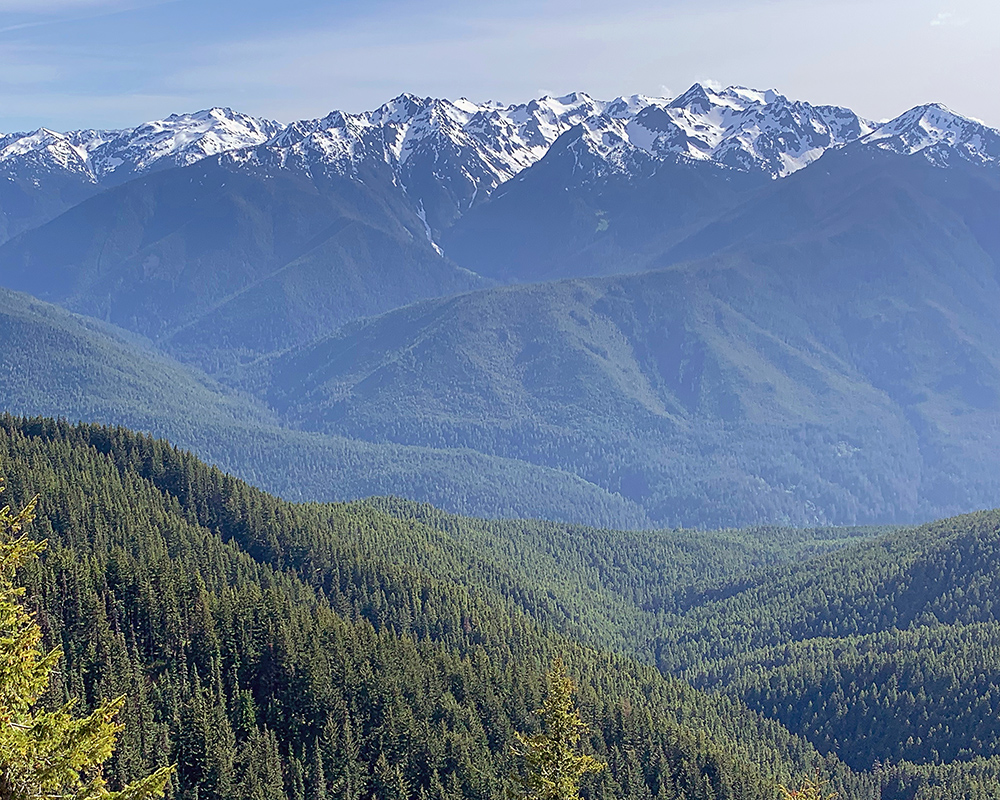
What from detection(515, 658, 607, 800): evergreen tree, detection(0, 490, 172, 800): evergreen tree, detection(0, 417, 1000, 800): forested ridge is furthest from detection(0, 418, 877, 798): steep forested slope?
detection(0, 490, 172, 800): evergreen tree

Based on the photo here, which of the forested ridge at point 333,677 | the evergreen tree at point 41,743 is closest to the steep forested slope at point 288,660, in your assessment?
the forested ridge at point 333,677

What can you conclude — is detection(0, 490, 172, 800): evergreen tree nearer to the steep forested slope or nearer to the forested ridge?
the forested ridge

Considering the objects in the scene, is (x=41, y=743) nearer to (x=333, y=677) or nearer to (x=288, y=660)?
(x=288, y=660)

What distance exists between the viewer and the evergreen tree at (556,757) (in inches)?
1578

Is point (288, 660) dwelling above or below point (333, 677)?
above

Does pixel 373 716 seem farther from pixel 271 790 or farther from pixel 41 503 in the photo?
pixel 41 503

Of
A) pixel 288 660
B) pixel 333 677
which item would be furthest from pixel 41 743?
pixel 333 677

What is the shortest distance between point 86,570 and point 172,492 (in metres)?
74.1

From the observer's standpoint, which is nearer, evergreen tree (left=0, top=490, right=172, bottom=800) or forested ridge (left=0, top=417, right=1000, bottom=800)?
evergreen tree (left=0, top=490, right=172, bottom=800)

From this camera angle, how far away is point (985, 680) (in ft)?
598

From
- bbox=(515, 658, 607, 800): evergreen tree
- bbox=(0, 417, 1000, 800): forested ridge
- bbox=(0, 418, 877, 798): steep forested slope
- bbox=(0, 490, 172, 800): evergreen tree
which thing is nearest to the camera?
bbox=(0, 490, 172, 800): evergreen tree

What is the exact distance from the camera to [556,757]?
41.3m

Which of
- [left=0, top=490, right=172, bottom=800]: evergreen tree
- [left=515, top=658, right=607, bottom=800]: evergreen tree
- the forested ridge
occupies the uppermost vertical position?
[left=0, top=490, right=172, bottom=800]: evergreen tree

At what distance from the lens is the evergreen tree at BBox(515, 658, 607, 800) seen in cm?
4009
